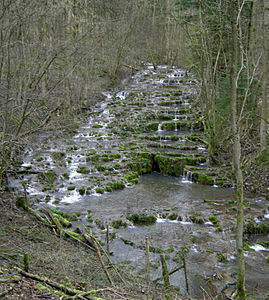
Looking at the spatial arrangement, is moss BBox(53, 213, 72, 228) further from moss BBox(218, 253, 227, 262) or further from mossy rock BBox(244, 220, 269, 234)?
mossy rock BBox(244, 220, 269, 234)

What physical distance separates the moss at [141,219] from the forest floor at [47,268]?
2.65 metres

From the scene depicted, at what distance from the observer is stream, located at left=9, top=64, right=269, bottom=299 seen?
7.84 metres

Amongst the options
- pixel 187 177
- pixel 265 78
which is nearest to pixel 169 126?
pixel 187 177

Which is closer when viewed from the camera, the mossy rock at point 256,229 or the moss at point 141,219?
the mossy rock at point 256,229

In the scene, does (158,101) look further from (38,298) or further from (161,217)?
(38,298)

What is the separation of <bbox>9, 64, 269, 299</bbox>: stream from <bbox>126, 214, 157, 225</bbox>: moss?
0.19m

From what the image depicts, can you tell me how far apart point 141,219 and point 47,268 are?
15.8 ft

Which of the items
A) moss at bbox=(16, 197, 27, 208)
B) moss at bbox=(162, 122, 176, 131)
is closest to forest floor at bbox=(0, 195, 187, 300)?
moss at bbox=(16, 197, 27, 208)

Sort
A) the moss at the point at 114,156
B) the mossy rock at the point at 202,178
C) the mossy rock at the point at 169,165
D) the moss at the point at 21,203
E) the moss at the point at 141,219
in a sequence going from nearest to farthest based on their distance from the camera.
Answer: the moss at the point at 21,203
the moss at the point at 141,219
the mossy rock at the point at 202,178
the mossy rock at the point at 169,165
the moss at the point at 114,156

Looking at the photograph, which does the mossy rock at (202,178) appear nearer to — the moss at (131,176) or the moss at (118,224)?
the moss at (131,176)

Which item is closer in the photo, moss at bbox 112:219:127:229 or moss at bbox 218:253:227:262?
A: moss at bbox 218:253:227:262

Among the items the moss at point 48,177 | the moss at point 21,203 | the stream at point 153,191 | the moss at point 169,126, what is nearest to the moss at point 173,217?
the stream at point 153,191

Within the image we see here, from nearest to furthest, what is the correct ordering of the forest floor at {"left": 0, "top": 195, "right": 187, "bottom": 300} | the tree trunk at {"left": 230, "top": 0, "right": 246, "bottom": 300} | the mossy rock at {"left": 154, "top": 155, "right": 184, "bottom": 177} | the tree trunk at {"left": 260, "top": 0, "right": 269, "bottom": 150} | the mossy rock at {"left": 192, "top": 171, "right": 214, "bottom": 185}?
1. the forest floor at {"left": 0, "top": 195, "right": 187, "bottom": 300}
2. the tree trunk at {"left": 230, "top": 0, "right": 246, "bottom": 300}
3. the tree trunk at {"left": 260, "top": 0, "right": 269, "bottom": 150}
4. the mossy rock at {"left": 192, "top": 171, "right": 214, "bottom": 185}
5. the mossy rock at {"left": 154, "top": 155, "right": 184, "bottom": 177}

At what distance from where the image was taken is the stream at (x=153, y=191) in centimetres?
784
